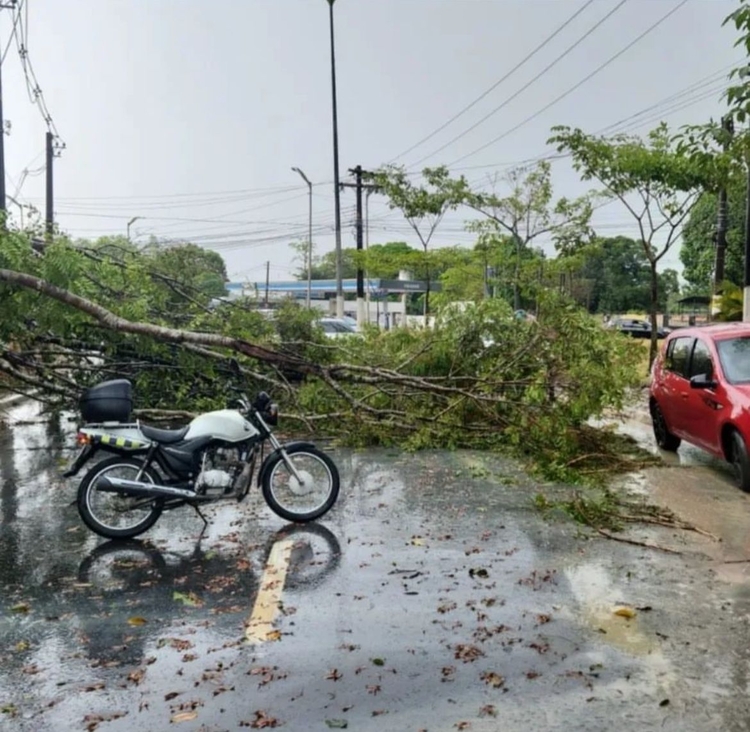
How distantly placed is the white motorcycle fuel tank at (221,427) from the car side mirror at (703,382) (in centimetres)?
493

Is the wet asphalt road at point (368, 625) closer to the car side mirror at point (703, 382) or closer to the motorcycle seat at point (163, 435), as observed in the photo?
the motorcycle seat at point (163, 435)

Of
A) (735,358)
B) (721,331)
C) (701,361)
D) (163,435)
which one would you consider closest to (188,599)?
(163,435)

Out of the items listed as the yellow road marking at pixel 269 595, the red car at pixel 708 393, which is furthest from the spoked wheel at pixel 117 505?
the red car at pixel 708 393

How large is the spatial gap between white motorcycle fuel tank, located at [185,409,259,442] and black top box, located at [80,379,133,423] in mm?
592

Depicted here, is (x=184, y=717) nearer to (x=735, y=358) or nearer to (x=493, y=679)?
(x=493, y=679)

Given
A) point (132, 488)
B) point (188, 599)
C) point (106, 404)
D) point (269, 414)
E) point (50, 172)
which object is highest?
point (50, 172)

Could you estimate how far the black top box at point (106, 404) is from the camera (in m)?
6.79

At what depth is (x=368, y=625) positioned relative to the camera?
15.4 feet

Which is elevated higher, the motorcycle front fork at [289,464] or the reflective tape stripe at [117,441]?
the reflective tape stripe at [117,441]

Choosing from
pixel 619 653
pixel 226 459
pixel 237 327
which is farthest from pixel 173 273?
pixel 619 653

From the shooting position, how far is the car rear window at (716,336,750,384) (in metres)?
8.66

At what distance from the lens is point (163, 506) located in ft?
22.1

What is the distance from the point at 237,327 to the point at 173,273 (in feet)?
9.56

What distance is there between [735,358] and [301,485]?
16.5 feet
